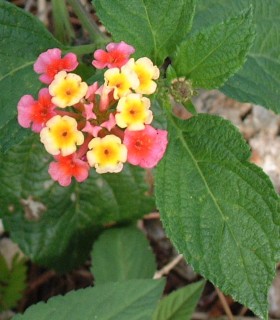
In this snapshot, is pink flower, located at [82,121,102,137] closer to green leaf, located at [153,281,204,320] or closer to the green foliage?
green leaf, located at [153,281,204,320]

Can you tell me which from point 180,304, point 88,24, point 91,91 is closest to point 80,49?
point 88,24

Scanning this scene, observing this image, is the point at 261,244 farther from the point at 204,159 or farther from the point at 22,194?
the point at 22,194

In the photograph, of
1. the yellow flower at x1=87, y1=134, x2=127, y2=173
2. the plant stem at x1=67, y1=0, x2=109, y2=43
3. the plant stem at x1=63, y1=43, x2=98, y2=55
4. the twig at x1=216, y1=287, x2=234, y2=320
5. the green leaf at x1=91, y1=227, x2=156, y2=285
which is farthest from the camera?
the twig at x1=216, y1=287, x2=234, y2=320

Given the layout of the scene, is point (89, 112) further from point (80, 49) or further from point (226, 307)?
point (226, 307)

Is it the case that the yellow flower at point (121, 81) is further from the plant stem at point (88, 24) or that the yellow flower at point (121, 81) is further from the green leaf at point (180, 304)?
the green leaf at point (180, 304)

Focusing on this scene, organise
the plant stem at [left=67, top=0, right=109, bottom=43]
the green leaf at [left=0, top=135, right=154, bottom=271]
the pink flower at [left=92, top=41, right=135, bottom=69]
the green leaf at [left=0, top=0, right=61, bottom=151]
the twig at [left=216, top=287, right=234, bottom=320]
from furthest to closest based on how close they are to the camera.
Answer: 1. the twig at [left=216, top=287, right=234, bottom=320]
2. the green leaf at [left=0, top=135, right=154, bottom=271]
3. the plant stem at [left=67, top=0, right=109, bottom=43]
4. the green leaf at [left=0, top=0, right=61, bottom=151]
5. the pink flower at [left=92, top=41, right=135, bottom=69]

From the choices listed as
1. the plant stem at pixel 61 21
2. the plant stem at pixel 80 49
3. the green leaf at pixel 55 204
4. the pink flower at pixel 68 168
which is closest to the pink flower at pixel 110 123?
the pink flower at pixel 68 168

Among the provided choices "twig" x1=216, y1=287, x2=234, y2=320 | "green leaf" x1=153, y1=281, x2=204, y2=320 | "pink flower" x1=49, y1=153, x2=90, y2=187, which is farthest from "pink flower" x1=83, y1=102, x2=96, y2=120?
"twig" x1=216, y1=287, x2=234, y2=320
